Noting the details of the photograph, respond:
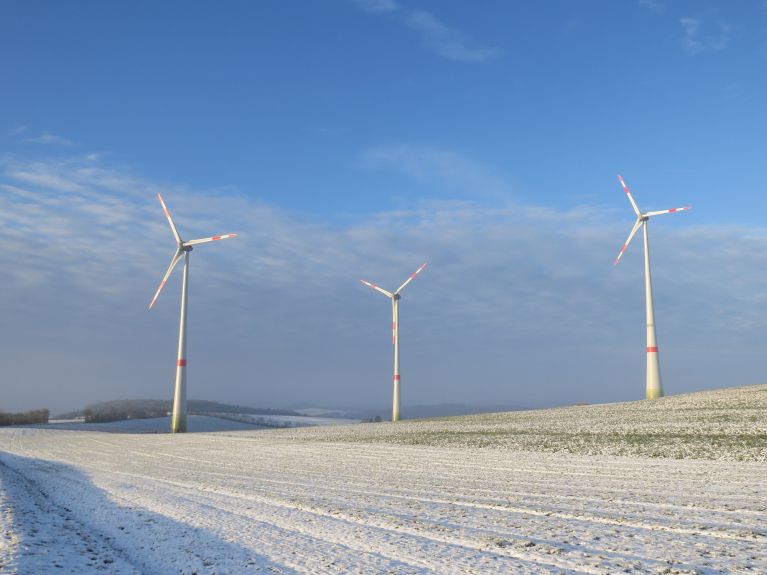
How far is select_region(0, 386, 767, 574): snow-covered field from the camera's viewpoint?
9.61m

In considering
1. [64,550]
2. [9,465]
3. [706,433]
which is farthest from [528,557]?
[9,465]

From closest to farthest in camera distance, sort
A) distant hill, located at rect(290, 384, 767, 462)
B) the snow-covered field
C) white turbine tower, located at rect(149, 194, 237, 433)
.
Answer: the snow-covered field
distant hill, located at rect(290, 384, 767, 462)
white turbine tower, located at rect(149, 194, 237, 433)

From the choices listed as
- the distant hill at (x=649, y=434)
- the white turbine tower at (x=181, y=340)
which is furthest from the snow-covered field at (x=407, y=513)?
the white turbine tower at (x=181, y=340)

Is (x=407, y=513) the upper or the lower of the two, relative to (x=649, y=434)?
lower

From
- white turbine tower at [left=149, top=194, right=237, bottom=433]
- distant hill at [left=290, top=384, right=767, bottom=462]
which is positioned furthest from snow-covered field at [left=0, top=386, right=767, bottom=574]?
white turbine tower at [left=149, top=194, right=237, bottom=433]

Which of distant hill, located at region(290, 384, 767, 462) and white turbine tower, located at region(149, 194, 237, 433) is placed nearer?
distant hill, located at region(290, 384, 767, 462)

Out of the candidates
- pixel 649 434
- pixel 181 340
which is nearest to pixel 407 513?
pixel 649 434

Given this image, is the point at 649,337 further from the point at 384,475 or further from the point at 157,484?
the point at 157,484

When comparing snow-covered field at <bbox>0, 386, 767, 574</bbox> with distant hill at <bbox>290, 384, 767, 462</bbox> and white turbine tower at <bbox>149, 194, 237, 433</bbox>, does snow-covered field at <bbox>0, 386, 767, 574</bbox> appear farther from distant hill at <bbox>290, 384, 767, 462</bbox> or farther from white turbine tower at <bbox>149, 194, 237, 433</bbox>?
white turbine tower at <bbox>149, 194, 237, 433</bbox>

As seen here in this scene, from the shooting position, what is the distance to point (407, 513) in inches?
540

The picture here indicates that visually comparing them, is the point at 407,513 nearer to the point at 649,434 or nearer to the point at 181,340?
the point at 649,434

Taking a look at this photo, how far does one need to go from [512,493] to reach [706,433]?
869 inches

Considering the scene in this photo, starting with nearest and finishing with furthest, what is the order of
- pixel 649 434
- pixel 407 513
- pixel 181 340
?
pixel 407 513
pixel 649 434
pixel 181 340

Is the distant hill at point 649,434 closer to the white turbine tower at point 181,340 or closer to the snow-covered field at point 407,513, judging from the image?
the snow-covered field at point 407,513
